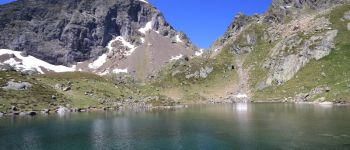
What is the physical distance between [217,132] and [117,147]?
96.2ft

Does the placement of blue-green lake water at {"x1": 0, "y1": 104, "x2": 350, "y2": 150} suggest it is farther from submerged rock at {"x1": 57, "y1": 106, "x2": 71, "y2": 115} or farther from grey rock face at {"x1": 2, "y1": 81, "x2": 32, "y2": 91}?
grey rock face at {"x1": 2, "y1": 81, "x2": 32, "y2": 91}

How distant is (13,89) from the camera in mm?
173375

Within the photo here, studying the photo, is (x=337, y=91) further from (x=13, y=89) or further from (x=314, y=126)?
(x=13, y=89)

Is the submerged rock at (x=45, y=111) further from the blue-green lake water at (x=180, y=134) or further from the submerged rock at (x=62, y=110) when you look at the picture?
the blue-green lake water at (x=180, y=134)

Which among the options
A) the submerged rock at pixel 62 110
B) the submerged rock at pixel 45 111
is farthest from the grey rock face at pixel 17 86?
the submerged rock at pixel 62 110

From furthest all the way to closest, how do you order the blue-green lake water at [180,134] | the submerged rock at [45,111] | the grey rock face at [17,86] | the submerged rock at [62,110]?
the grey rock face at [17,86], the submerged rock at [62,110], the submerged rock at [45,111], the blue-green lake water at [180,134]

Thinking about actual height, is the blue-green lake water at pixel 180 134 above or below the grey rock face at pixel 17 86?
below

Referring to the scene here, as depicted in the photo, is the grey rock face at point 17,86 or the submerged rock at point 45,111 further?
the grey rock face at point 17,86

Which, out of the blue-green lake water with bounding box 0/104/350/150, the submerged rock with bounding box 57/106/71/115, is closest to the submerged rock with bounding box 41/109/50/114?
the submerged rock with bounding box 57/106/71/115

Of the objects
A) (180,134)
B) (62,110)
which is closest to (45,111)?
(62,110)

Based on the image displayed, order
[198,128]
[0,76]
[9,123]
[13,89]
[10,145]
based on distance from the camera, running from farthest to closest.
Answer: [0,76], [13,89], [9,123], [198,128], [10,145]

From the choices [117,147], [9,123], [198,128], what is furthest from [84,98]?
[117,147]

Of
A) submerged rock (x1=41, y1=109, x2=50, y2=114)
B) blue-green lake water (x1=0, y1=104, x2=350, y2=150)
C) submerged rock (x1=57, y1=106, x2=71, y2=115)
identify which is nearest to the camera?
blue-green lake water (x1=0, y1=104, x2=350, y2=150)

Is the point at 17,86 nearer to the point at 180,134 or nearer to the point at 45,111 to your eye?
the point at 45,111
